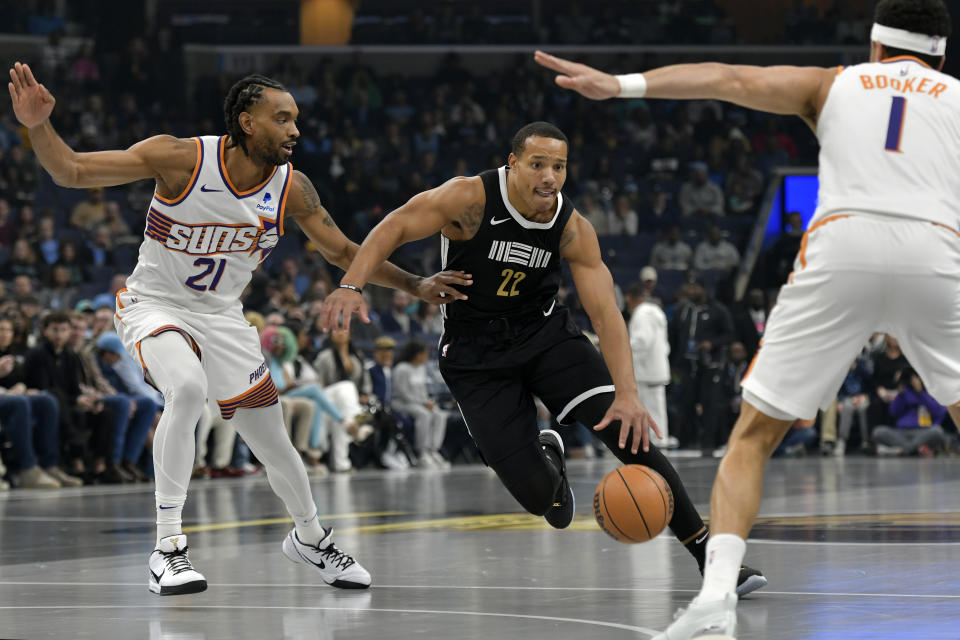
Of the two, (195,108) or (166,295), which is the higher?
(195,108)

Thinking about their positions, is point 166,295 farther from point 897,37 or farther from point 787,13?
point 787,13

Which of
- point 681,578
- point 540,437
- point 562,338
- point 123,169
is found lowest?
point 681,578

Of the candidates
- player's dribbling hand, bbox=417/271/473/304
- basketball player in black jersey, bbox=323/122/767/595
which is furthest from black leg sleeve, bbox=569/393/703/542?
player's dribbling hand, bbox=417/271/473/304

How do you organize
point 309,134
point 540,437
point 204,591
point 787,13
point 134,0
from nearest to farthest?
point 204,591, point 540,437, point 309,134, point 134,0, point 787,13

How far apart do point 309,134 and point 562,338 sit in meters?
18.7

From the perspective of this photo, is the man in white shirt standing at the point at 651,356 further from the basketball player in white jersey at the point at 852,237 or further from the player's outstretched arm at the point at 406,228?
the basketball player in white jersey at the point at 852,237

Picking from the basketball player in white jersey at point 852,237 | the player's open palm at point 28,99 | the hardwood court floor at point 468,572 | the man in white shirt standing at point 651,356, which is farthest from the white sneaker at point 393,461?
the basketball player in white jersey at point 852,237

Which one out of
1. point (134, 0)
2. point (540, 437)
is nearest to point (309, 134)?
point (134, 0)

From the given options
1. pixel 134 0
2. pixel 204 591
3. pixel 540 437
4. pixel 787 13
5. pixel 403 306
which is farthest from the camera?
pixel 787 13

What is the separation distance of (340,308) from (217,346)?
115cm

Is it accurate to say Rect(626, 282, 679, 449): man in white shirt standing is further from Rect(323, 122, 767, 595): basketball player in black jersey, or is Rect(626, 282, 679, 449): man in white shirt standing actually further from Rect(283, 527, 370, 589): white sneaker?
Rect(283, 527, 370, 589): white sneaker

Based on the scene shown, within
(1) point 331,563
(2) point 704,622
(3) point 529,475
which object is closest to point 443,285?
(3) point 529,475

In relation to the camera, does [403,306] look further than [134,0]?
No

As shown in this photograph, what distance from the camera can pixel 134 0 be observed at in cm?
2702
